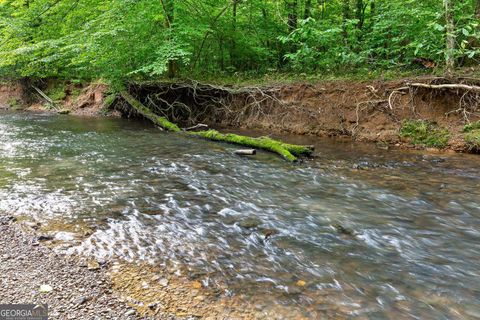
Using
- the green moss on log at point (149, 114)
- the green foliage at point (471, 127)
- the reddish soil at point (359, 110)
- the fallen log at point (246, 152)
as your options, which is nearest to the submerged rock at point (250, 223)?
the fallen log at point (246, 152)

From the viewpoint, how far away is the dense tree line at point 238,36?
11.5 meters

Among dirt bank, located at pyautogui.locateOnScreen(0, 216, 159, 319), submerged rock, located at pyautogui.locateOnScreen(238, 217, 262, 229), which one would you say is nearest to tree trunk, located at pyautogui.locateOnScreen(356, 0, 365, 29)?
submerged rock, located at pyautogui.locateOnScreen(238, 217, 262, 229)

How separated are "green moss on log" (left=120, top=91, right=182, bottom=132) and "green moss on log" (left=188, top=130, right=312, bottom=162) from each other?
2.22 m

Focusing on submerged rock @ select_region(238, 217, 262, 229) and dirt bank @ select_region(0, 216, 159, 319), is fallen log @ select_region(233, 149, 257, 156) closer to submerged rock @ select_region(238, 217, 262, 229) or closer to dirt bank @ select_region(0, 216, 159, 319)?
submerged rock @ select_region(238, 217, 262, 229)

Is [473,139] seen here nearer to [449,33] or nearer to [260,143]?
[449,33]

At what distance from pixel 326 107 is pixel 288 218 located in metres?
7.92

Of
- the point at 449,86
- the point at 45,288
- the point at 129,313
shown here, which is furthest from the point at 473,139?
the point at 45,288

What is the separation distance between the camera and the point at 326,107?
12.3 m

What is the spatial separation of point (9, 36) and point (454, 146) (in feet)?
72.0

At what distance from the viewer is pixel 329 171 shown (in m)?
7.77

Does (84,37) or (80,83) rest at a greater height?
A: (84,37)

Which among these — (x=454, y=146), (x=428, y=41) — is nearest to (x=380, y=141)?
(x=454, y=146)

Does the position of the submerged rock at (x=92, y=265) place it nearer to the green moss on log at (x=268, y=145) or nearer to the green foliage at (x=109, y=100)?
the green moss on log at (x=268, y=145)

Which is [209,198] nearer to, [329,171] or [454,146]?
[329,171]
